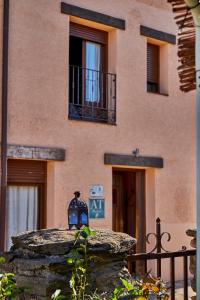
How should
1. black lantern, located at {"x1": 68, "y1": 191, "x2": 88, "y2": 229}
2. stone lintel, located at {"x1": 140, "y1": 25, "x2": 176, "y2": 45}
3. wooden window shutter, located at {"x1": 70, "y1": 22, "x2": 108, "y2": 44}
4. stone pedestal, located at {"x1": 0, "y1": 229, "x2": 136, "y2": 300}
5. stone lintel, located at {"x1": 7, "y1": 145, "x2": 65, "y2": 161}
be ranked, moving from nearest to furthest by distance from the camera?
stone pedestal, located at {"x1": 0, "y1": 229, "x2": 136, "y2": 300} < black lantern, located at {"x1": 68, "y1": 191, "x2": 88, "y2": 229} < stone lintel, located at {"x1": 7, "y1": 145, "x2": 65, "y2": 161} < wooden window shutter, located at {"x1": 70, "y1": 22, "x2": 108, "y2": 44} < stone lintel, located at {"x1": 140, "y1": 25, "x2": 176, "y2": 45}

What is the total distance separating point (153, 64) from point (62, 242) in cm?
885

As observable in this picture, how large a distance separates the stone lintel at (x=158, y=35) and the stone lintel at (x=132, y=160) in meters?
2.36

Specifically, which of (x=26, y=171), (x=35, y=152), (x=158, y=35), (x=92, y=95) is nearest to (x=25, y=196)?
(x=26, y=171)

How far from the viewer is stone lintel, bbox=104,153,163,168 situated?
1059cm

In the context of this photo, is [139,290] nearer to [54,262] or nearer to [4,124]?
[54,262]

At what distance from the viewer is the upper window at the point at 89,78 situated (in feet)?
34.4

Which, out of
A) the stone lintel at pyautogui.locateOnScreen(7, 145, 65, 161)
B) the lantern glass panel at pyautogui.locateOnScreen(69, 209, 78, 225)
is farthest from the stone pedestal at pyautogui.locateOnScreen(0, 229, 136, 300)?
the stone lintel at pyautogui.locateOnScreen(7, 145, 65, 161)

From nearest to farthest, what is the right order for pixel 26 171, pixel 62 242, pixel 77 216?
pixel 62 242, pixel 77 216, pixel 26 171

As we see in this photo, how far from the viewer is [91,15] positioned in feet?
34.2

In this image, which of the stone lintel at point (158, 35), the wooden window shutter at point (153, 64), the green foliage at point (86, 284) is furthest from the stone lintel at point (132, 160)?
the green foliage at point (86, 284)

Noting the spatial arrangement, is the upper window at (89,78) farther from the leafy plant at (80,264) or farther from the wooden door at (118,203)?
the leafy plant at (80,264)

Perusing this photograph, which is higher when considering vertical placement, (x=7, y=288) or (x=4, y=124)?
(x=4, y=124)

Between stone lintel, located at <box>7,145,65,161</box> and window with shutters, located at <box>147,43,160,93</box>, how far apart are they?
2965 mm

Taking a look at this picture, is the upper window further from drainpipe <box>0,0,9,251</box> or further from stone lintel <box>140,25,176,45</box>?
drainpipe <box>0,0,9,251</box>
